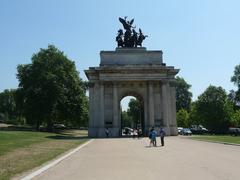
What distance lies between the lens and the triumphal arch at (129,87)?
Result: 61466mm

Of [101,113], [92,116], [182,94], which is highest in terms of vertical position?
[182,94]

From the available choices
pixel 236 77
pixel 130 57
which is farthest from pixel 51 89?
pixel 236 77

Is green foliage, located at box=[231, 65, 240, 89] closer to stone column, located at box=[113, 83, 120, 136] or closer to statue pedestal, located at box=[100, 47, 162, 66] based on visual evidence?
statue pedestal, located at box=[100, 47, 162, 66]

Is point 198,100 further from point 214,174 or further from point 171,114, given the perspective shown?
point 214,174

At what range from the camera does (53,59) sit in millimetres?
71250

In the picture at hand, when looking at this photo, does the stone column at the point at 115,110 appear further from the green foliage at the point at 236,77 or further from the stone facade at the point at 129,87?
the green foliage at the point at 236,77

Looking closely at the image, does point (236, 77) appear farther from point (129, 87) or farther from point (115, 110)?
point (115, 110)

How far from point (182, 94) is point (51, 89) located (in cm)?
7266

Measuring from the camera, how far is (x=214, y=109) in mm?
83625

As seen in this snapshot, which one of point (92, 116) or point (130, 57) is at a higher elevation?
point (130, 57)

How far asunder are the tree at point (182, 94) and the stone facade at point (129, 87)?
→ 2652 inches

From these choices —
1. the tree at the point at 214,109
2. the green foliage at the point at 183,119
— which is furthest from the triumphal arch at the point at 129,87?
the green foliage at the point at 183,119

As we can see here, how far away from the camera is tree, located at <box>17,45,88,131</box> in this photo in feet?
217

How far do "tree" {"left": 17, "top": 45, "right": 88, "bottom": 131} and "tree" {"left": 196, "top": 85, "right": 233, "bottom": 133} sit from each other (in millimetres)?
25231
